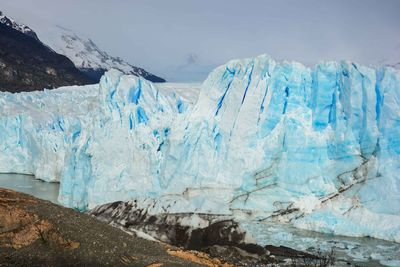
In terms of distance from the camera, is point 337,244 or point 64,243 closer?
point 64,243

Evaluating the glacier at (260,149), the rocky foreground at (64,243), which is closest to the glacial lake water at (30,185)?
the glacier at (260,149)

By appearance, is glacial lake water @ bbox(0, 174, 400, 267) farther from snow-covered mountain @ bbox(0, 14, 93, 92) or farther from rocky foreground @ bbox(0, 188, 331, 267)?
snow-covered mountain @ bbox(0, 14, 93, 92)

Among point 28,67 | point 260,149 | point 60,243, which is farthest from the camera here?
point 28,67

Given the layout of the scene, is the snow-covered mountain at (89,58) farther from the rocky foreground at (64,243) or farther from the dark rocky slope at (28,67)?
the rocky foreground at (64,243)

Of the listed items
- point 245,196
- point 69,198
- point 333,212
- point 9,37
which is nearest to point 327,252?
point 333,212

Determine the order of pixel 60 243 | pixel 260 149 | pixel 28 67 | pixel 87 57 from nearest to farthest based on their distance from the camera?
pixel 60 243 → pixel 260 149 → pixel 28 67 → pixel 87 57

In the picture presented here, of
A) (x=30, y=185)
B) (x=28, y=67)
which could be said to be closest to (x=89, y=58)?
(x=28, y=67)

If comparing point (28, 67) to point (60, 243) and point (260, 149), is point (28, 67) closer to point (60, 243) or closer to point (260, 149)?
point (260, 149)

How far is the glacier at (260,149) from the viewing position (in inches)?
575

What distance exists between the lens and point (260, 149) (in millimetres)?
15953

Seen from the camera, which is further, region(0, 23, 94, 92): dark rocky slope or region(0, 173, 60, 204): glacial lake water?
region(0, 23, 94, 92): dark rocky slope

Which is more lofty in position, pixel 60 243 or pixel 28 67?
pixel 28 67

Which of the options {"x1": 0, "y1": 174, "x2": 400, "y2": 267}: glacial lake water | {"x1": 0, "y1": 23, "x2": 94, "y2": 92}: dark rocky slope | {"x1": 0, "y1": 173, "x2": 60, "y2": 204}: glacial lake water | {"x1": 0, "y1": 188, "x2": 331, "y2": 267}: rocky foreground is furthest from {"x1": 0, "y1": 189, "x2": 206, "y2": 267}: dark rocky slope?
{"x1": 0, "y1": 23, "x2": 94, "y2": 92}: dark rocky slope

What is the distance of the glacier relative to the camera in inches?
575
